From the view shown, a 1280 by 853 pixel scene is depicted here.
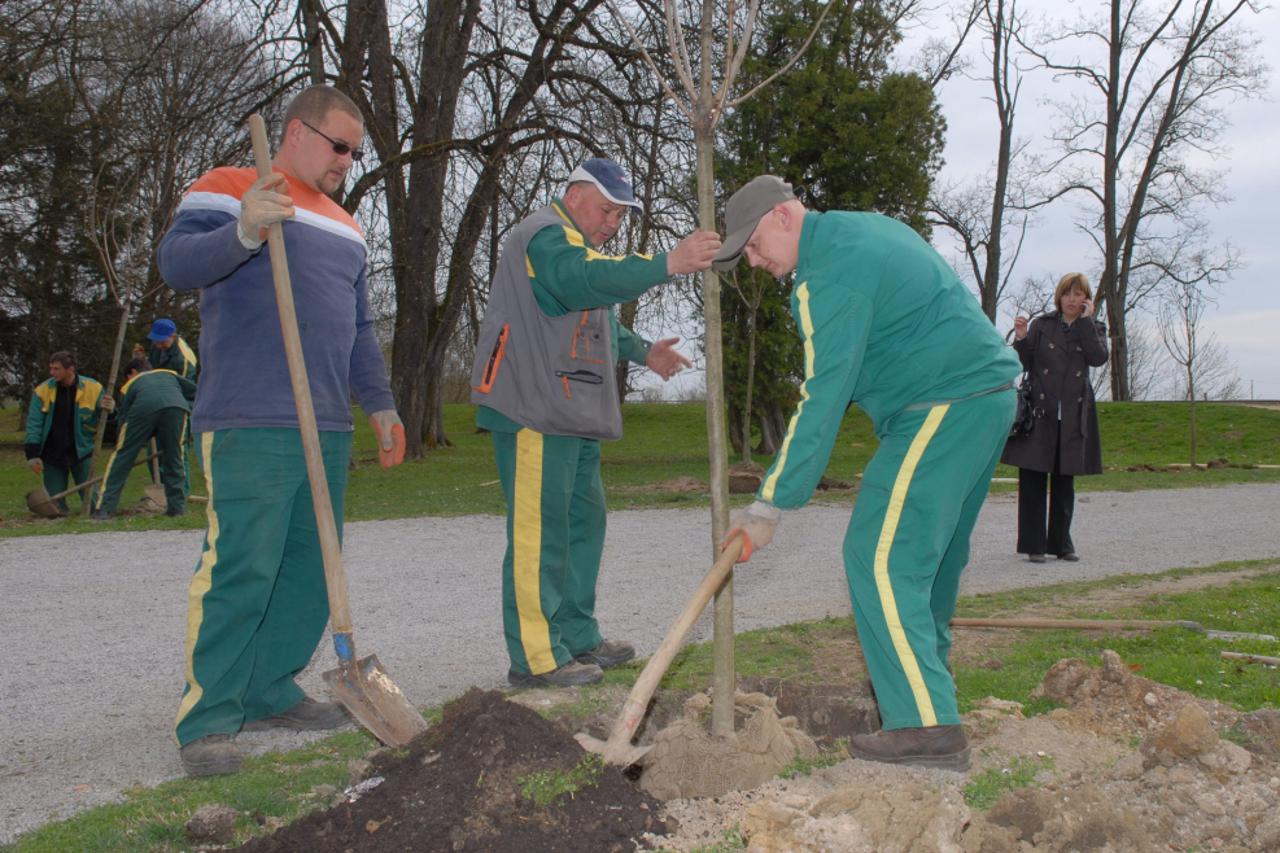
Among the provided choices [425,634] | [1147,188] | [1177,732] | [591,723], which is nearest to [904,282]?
[1177,732]

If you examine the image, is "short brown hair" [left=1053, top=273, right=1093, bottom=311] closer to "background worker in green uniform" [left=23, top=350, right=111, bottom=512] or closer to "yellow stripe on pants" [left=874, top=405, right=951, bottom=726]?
"yellow stripe on pants" [left=874, top=405, right=951, bottom=726]

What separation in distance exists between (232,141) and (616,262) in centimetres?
1505

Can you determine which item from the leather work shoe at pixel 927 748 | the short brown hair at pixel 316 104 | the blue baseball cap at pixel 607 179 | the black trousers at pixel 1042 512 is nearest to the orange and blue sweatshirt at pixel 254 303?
the short brown hair at pixel 316 104

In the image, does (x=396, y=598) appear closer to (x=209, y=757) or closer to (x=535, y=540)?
(x=535, y=540)

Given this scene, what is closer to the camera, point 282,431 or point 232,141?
point 282,431

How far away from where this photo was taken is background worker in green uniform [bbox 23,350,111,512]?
1252 centimetres

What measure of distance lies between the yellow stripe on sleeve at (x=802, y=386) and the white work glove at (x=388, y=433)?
6.19 feet

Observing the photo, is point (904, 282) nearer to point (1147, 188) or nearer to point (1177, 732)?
point (1177, 732)

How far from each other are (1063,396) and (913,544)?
5.73 m

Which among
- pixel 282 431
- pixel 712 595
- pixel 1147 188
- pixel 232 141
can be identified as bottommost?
pixel 712 595

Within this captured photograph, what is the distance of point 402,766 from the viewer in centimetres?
343

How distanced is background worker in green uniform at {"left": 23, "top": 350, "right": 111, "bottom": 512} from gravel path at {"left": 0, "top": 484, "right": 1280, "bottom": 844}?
9.84 feet

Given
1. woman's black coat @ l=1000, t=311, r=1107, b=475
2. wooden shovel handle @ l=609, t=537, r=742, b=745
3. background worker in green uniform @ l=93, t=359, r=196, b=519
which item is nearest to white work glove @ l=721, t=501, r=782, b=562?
wooden shovel handle @ l=609, t=537, r=742, b=745

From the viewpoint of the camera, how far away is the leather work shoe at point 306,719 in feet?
14.3
